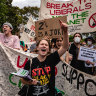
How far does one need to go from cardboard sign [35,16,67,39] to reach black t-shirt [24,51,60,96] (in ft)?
3.90

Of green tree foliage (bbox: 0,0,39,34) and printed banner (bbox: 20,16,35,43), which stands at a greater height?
green tree foliage (bbox: 0,0,39,34)

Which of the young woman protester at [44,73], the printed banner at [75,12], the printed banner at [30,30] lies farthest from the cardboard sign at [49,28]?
the printed banner at [30,30]

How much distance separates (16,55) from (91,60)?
4.94 ft

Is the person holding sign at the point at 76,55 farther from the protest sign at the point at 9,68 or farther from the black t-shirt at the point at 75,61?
the protest sign at the point at 9,68

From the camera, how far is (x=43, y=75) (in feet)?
6.89

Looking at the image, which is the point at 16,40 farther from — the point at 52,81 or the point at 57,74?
the point at 52,81

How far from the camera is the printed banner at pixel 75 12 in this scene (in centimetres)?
446

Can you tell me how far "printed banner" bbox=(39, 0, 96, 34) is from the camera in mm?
4458

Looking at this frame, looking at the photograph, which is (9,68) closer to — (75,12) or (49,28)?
(49,28)

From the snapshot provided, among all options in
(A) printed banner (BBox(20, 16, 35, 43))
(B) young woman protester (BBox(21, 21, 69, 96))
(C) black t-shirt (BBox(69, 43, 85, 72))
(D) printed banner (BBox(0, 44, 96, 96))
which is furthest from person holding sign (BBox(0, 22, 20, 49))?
(A) printed banner (BBox(20, 16, 35, 43))

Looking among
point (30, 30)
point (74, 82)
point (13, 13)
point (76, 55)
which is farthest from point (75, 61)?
point (13, 13)

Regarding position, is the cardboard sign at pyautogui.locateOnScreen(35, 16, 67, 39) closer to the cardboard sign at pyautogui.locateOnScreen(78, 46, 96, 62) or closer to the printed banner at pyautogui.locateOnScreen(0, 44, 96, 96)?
the cardboard sign at pyautogui.locateOnScreen(78, 46, 96, 62)

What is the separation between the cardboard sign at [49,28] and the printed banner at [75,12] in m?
1.26

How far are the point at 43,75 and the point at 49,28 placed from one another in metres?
1.52
